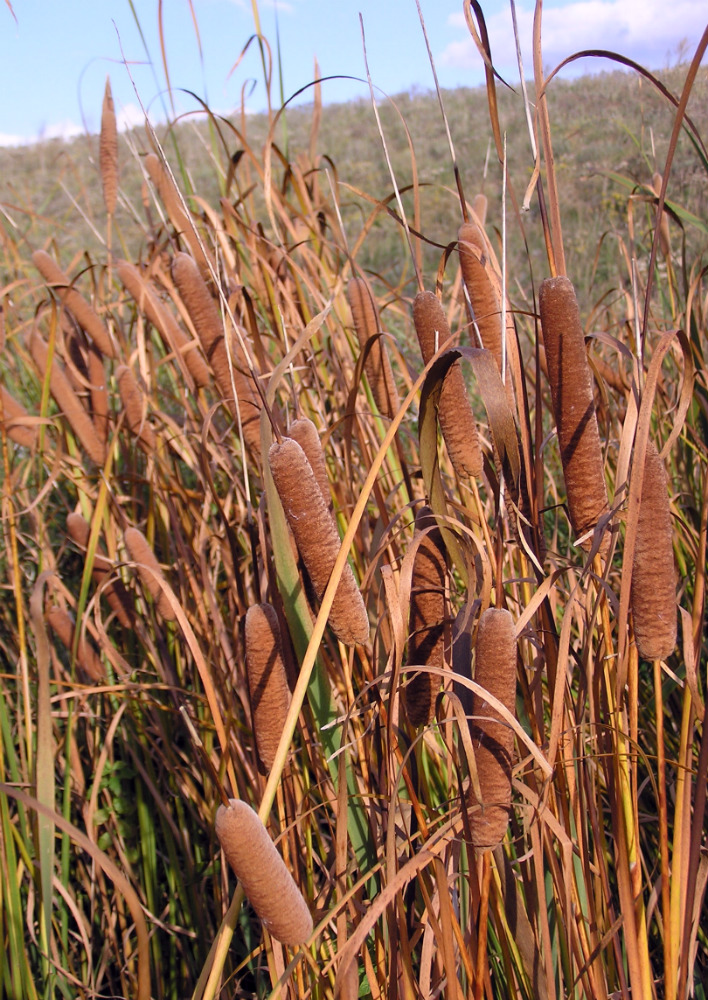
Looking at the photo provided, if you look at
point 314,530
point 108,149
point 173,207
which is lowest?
point 314,530

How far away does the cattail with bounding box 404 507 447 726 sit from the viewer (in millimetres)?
708

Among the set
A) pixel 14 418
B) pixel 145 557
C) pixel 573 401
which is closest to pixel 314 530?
pixel 573 401

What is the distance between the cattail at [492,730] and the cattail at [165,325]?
80 cm

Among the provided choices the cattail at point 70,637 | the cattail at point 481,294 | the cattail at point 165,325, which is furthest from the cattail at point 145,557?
the cattail at point 481,294

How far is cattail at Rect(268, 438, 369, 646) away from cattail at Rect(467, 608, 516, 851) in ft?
0.35

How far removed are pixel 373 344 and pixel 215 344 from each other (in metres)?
0.21

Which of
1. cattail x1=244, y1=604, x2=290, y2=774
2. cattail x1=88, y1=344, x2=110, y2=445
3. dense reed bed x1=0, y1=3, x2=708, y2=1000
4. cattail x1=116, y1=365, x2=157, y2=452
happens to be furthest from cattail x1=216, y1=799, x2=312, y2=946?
cattail x1=88, y1=344, x2=110, y2=445

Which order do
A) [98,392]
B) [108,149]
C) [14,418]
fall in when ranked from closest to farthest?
[14,418] → [98,392] → [108,149]

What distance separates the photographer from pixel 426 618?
72 cm

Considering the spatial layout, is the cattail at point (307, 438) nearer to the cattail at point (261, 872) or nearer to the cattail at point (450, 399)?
the cattail at point (450, 399)

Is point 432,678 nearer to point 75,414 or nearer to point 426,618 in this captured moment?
point 426,618

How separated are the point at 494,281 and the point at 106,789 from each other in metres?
1.21

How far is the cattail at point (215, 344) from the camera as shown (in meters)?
0.92

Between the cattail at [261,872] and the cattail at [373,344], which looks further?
the cattail at [373,344]
